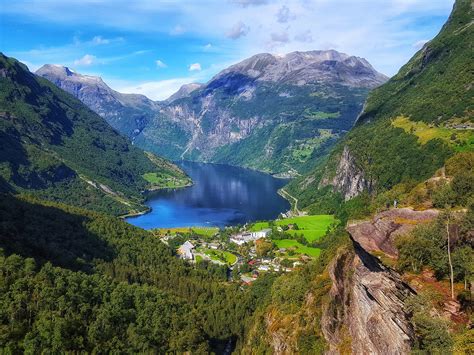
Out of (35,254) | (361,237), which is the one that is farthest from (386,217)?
(35,254)

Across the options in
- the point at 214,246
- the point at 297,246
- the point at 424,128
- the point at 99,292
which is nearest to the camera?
the point at 99,292

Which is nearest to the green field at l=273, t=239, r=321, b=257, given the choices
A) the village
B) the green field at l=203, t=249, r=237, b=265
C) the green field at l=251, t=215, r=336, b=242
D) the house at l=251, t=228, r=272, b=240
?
the village

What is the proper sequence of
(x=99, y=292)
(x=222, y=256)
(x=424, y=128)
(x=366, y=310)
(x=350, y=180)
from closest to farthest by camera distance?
(x=366, y=310)
(x=99, y=292)
(x=222, y=256)
(x=424, y=128)
(x=350, y=180)

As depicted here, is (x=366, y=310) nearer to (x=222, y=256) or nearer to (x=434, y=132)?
(x=222, y=256)

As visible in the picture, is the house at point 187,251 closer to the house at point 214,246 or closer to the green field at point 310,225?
the house at point 214,246

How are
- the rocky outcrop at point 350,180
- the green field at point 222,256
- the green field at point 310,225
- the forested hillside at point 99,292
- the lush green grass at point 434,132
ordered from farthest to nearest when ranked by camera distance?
the rocky outcrop at point 350,180
the green field at point 310,225
the green field at point 222,256
the lush green grass at point 434,132
the forested hillside at point 99,292

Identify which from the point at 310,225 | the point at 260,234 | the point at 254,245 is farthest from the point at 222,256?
the point at 310,225

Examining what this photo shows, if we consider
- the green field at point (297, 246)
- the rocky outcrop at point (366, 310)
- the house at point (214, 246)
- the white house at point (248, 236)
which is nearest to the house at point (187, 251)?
the house at point (214, 246)
